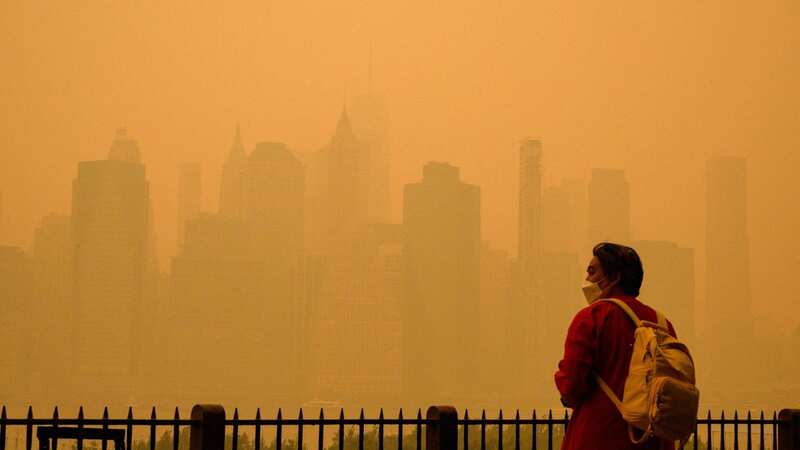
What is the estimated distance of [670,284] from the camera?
206ft

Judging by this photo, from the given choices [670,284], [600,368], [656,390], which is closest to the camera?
[656,390]

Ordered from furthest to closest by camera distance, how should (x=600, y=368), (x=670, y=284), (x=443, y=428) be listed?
(x=670, y=284) → (x=443, y=428) → (x=600, y=368)

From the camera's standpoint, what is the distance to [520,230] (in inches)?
2312

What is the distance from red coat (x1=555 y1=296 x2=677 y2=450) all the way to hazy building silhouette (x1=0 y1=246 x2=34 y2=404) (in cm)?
5422

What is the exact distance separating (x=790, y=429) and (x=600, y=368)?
12.1 feet

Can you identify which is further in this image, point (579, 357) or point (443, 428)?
point (443, 428)

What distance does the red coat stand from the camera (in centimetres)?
542

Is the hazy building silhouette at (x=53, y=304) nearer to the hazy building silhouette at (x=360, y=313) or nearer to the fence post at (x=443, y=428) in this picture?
the hazy building silhouette at (x=360, y=313)

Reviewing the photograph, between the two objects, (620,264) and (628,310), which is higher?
(620,264)

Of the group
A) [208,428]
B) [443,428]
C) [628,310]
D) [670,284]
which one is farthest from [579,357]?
[670,284]

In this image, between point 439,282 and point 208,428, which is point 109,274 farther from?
point 208,428

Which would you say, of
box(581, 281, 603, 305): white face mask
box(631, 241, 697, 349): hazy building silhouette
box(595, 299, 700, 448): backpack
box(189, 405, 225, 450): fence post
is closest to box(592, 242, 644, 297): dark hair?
box(581, 281, 603, 305): white face mask

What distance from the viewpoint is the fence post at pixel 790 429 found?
863 centimetres

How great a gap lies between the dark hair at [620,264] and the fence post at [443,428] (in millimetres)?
2049
